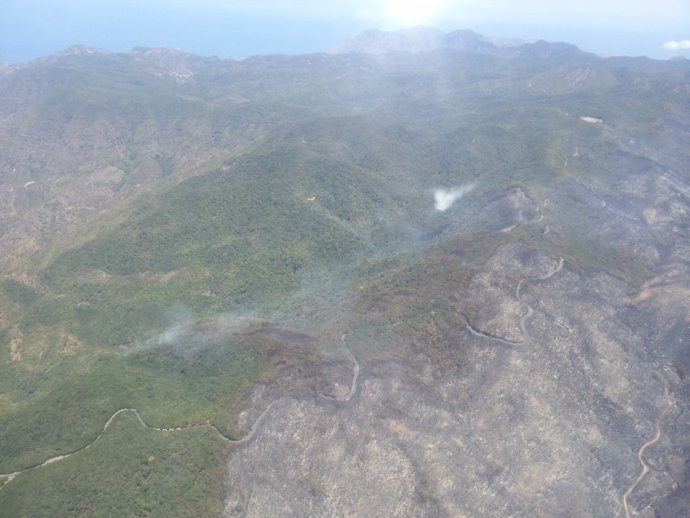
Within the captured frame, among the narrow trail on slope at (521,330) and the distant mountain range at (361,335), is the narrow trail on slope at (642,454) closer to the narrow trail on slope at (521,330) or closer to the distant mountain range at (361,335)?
the distant mountain range at (361,335)

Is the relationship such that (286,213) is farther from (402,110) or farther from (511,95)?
(511,95)

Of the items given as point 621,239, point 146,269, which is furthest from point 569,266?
point 146,269

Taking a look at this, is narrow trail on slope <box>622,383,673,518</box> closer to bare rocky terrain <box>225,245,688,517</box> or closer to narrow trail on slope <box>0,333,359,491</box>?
bare rocky terrain <box>225,245,688,517</box>

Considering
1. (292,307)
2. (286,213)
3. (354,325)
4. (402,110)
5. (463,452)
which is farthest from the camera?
(402,110)

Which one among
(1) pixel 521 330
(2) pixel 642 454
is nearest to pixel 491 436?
(1) pixel 521 330

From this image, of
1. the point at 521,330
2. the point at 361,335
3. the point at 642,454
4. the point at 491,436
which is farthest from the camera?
the point at 361,335

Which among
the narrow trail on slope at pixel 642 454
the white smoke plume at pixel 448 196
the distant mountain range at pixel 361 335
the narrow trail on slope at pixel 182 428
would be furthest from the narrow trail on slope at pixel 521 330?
the white smoke plume at pixel 448 196

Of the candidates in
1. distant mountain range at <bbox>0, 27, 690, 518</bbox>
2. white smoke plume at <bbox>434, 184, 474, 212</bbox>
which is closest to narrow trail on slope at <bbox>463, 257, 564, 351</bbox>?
distant mountain range at <bbox>0, 27, 690, 518</bbox>

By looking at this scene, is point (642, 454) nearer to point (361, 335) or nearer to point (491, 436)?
point (491, 436)
